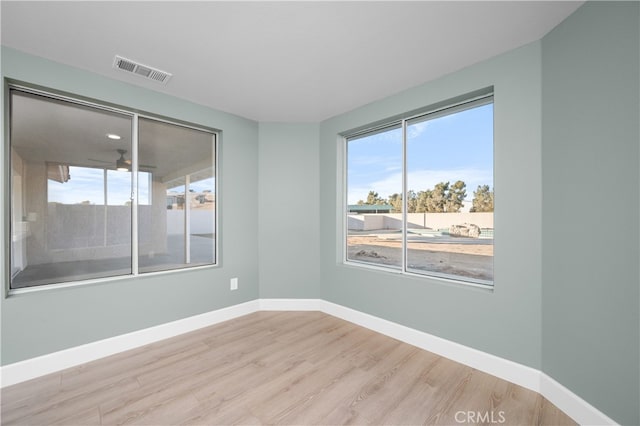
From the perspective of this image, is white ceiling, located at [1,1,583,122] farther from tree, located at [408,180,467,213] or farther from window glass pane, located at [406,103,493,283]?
tree, located at [408,180,467,213]

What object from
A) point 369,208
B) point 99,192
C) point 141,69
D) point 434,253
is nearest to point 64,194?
point 99,192

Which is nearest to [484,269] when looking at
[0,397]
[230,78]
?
[230,78]

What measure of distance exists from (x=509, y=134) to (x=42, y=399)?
3.92 meters

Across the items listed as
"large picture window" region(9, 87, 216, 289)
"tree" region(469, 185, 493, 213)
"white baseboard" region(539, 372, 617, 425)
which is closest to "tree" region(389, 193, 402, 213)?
"tree" region(469, 185, 493, 213)

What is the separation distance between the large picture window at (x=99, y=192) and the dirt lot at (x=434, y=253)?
201 centimetres

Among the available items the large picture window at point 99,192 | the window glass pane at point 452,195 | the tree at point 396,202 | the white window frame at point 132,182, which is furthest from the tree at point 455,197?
the large picture window at point 99,192

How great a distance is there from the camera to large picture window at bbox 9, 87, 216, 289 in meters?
2.19

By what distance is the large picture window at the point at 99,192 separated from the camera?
7.20 feet

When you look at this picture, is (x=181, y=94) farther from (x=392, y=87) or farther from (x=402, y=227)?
(x=402, y=227)

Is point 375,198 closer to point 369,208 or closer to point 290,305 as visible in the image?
point 369,208

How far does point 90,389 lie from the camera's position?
193 centimetres

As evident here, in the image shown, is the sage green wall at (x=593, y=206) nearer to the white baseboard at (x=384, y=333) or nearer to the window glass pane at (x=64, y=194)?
the white baseboard at (x=384, y=333)

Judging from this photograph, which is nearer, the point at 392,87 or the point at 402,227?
the point at 392,87

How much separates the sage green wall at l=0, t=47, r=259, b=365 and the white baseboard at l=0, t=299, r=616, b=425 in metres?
0.07
